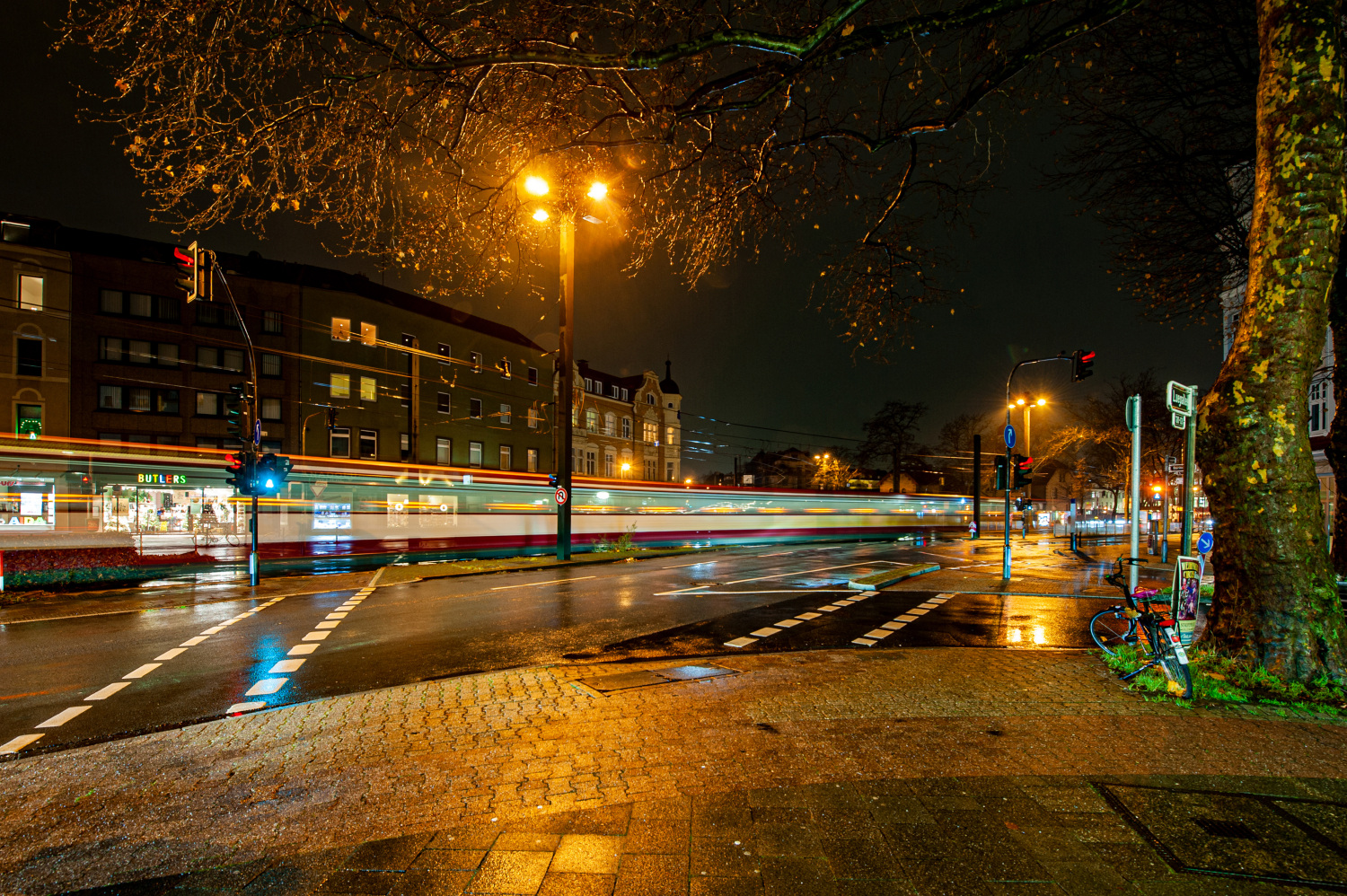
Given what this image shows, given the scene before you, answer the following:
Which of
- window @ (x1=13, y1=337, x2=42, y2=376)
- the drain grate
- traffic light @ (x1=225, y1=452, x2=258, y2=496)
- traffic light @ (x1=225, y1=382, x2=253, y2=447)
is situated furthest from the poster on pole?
window @ (x1=13, y1=337, x2=42, y2=376)

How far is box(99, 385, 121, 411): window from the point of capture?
32.5 metres

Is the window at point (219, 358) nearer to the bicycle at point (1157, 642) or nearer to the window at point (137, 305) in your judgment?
the window at point (137, 305)

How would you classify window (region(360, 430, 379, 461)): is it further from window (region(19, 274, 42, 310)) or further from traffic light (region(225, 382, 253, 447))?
traffic light (region(225, 382, 253, 447))

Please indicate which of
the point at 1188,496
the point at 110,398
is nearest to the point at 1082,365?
the point at 1188,496

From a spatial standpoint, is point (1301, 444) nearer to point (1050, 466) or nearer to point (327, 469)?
point (327, 469)

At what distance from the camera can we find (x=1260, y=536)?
5605 mm

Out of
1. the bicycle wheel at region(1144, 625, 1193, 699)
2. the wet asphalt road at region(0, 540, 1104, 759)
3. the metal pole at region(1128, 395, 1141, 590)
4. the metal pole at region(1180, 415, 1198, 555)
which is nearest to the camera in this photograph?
the bicycle wheel at region(1144, 625, 1193, 699)

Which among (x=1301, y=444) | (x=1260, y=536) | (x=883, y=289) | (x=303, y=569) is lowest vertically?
(x=303, y=569)

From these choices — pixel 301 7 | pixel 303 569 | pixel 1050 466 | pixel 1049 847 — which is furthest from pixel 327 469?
pixel 1050 466

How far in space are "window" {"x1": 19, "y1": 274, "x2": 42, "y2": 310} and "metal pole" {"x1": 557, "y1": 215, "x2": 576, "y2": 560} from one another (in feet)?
94.1

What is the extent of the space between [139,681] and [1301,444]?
37.7 ft

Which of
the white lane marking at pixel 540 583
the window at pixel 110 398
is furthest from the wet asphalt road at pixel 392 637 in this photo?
the window at pixel 110 398

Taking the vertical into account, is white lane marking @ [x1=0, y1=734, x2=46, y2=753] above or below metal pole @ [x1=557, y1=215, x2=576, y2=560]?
below

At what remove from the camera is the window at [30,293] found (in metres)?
30.8
